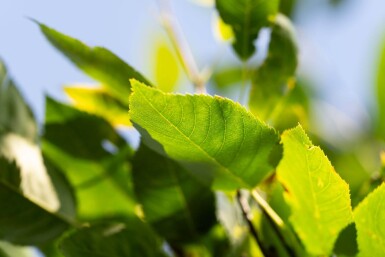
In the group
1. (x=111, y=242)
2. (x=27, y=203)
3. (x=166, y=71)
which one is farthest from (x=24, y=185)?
(x=166, y=71)

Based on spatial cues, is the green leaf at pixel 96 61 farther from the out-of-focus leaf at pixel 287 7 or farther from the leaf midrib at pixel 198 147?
A: the out-of-focus leaf at pixel 287 7

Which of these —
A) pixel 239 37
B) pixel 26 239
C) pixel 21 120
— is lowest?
pixel 26 239

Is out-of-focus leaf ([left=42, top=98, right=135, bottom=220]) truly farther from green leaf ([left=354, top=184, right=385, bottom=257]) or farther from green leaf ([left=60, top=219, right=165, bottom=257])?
green leaf ([left=354, top=184, right=385, bottom=257])

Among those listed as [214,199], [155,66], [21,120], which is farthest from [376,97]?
[21,120]

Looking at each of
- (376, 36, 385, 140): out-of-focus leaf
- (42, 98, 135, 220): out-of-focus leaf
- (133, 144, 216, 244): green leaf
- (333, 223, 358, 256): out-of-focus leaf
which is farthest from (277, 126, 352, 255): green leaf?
(376, 36, 385, 140): out-of-focus leaf

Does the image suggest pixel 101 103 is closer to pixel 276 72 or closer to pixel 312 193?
pixel 276 72

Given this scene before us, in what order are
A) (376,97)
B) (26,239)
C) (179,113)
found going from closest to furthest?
(179,113) < (26,239) < (376,97)

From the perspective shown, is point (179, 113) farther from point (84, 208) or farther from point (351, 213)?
point (84, 208)

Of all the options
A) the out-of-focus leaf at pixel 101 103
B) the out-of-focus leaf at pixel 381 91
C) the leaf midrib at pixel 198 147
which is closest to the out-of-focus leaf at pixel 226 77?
the out-of-focus leaf at pixel 381 91
